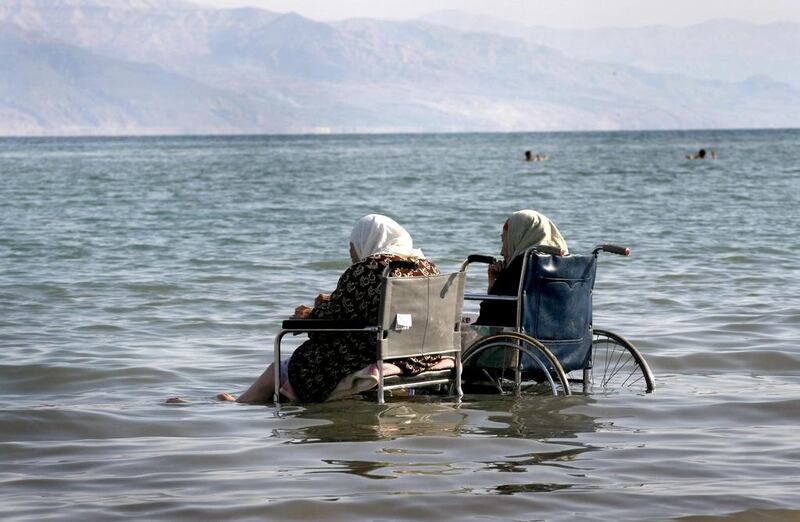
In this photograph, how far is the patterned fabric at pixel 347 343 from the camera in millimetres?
6566

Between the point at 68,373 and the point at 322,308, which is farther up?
the point at 322,308

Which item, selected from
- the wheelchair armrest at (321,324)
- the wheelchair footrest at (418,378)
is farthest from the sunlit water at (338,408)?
the wheelchair armrest at (321,324)

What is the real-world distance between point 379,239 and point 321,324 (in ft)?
1.80

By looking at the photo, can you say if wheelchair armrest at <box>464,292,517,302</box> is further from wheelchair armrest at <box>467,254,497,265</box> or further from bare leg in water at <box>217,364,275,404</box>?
bare leg in water at <box>217,364,275,404</box>

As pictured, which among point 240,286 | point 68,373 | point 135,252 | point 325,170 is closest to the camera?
point 68,373

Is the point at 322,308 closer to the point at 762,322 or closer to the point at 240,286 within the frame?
the point at 762,322

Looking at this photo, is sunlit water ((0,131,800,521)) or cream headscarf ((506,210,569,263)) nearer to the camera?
sunlit water ((0,131,800,521))

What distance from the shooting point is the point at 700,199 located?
29406 mm

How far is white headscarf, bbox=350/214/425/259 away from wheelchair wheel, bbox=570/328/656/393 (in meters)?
1.39

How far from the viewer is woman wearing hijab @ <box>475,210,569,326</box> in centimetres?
684

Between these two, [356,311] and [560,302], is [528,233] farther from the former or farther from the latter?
[356,311]

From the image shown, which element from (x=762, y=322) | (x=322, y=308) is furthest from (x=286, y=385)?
(x=762, y=322)

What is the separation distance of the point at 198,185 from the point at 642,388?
1313 inches

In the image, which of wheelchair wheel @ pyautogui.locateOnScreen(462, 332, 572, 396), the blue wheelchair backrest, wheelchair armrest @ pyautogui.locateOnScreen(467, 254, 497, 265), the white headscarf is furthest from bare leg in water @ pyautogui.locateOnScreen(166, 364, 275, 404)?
the blue wheelchair backrest
